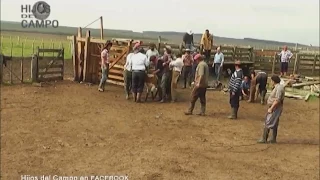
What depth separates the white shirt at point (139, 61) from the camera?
44.8ft

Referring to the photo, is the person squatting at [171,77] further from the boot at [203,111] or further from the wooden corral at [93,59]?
the wooden corral at [93,59]

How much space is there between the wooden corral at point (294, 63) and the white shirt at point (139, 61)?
45.0ft

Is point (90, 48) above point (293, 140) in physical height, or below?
above

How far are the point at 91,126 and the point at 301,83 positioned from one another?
12.3 metres

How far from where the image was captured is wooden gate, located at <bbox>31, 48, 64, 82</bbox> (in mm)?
15625

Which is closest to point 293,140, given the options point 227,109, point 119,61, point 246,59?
point 227,109

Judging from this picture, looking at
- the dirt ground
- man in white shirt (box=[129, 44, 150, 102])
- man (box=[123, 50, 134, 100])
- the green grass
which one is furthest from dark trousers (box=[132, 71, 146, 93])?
the green grass

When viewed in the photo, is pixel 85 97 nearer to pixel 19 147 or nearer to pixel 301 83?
pixel 19 147

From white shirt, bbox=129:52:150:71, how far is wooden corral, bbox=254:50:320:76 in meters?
13.7

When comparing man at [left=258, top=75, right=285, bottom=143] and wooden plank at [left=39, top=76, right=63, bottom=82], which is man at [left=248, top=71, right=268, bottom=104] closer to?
man at [left=258, top=75, right=285, bottom=143]

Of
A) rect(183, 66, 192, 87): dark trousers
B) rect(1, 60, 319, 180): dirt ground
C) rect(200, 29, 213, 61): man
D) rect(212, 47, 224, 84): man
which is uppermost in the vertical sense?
rect(200, 29, 213, 61): man

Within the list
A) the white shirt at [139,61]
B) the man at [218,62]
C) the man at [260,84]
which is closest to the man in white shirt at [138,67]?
the white shirt at [139,61]

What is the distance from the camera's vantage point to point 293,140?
35.9ft

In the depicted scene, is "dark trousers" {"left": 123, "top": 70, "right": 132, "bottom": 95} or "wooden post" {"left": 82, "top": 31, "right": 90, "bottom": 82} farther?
"wooden post" {"left": 82, "top": 31, "right": 90, "bottom": 82}
